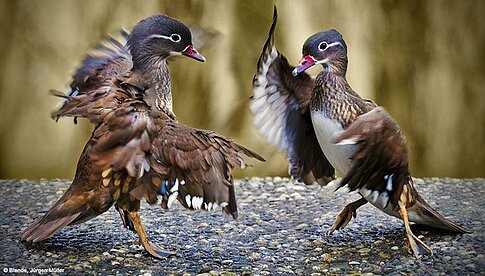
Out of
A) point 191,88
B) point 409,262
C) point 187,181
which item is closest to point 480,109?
point 191,88

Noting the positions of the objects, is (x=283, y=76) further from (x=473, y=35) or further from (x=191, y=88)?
(x=473, y=35)

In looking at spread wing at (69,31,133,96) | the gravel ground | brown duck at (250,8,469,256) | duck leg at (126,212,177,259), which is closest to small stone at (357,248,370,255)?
the gravel ground

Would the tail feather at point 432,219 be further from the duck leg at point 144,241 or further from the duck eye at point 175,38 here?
the duck eye at point 175,38

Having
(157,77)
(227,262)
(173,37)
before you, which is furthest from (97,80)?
(227,262)

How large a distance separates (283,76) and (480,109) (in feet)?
7.19

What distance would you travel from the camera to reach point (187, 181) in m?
3.08

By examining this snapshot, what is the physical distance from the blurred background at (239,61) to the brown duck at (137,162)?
1712mm

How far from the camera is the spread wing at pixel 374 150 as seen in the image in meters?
3.08

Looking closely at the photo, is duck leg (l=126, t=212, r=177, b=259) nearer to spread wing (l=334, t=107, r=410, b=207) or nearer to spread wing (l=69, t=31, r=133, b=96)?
spread wing (l=69, t=31, r=133, b=96)

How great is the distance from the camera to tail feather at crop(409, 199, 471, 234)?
11.2 ft

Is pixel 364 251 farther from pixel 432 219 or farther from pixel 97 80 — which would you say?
pixel 97 80

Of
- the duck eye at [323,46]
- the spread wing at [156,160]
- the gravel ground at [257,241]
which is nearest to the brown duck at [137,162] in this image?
the spread wing at [156,160]

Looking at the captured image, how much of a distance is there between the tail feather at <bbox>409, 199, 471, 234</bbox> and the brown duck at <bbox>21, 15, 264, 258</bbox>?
2.70 feet

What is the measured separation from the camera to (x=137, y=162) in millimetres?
3000
